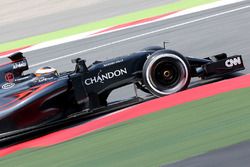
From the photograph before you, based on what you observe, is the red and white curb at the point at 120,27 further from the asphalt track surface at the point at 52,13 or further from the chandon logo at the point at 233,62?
the chandon logo at the point at 233,62

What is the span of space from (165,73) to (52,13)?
11832 mm

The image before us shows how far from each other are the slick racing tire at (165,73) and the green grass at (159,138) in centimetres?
61

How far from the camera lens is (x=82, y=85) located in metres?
8.04

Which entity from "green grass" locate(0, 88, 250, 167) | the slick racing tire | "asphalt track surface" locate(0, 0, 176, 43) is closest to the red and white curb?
"asphalt track surface" locate(0, 0, 176, 43)

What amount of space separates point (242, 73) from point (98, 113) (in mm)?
2344

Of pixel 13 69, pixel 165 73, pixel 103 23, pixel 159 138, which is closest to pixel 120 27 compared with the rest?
pixel 103 23

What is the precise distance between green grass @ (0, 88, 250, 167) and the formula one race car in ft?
1.96

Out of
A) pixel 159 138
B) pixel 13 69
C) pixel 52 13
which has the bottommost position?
pixel 159 138

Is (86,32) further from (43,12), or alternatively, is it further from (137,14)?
(43,12)

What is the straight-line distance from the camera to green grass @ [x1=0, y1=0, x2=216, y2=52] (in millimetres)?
16047

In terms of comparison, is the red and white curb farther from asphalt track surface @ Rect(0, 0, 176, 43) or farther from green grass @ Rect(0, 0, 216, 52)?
asphalt track surface @ Rect(0, 0, 176, 43)

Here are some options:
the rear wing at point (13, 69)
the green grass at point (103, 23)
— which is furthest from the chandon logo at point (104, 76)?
the green grass at point (103, 23)

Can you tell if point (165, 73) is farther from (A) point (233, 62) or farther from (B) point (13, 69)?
(B) point (13, 69)

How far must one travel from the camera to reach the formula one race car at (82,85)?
7840 millimetres
